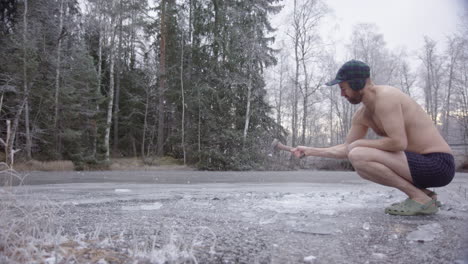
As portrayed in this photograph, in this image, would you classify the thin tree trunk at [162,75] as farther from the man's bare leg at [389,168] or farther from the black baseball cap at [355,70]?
the black baseball cap at [355,70]

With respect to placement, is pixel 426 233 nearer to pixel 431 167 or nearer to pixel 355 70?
pixel 431 167

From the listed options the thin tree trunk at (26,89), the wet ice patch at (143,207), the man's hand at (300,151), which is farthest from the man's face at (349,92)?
the thin tree trunk at (26,89)

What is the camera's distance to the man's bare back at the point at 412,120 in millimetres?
2531

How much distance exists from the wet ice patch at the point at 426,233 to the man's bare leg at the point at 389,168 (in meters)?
0.45

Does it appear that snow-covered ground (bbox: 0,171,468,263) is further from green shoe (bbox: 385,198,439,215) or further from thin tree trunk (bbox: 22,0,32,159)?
thin tree trunk (bbox: 22,0,32,159)

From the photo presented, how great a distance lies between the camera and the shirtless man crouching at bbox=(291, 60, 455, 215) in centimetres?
251

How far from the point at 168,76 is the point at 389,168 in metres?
19.3

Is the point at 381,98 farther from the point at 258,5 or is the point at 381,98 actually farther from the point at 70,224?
the point at 258,5

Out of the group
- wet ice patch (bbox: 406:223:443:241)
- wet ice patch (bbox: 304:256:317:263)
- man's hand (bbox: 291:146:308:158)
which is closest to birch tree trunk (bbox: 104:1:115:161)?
man's hand (bbox: 291:146:308:158)

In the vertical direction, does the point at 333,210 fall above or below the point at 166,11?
below

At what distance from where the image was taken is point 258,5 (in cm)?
1822

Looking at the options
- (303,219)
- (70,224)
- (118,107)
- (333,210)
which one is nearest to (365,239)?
(303,219)

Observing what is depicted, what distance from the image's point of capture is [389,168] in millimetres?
2744

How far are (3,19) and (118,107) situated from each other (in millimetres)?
10296
